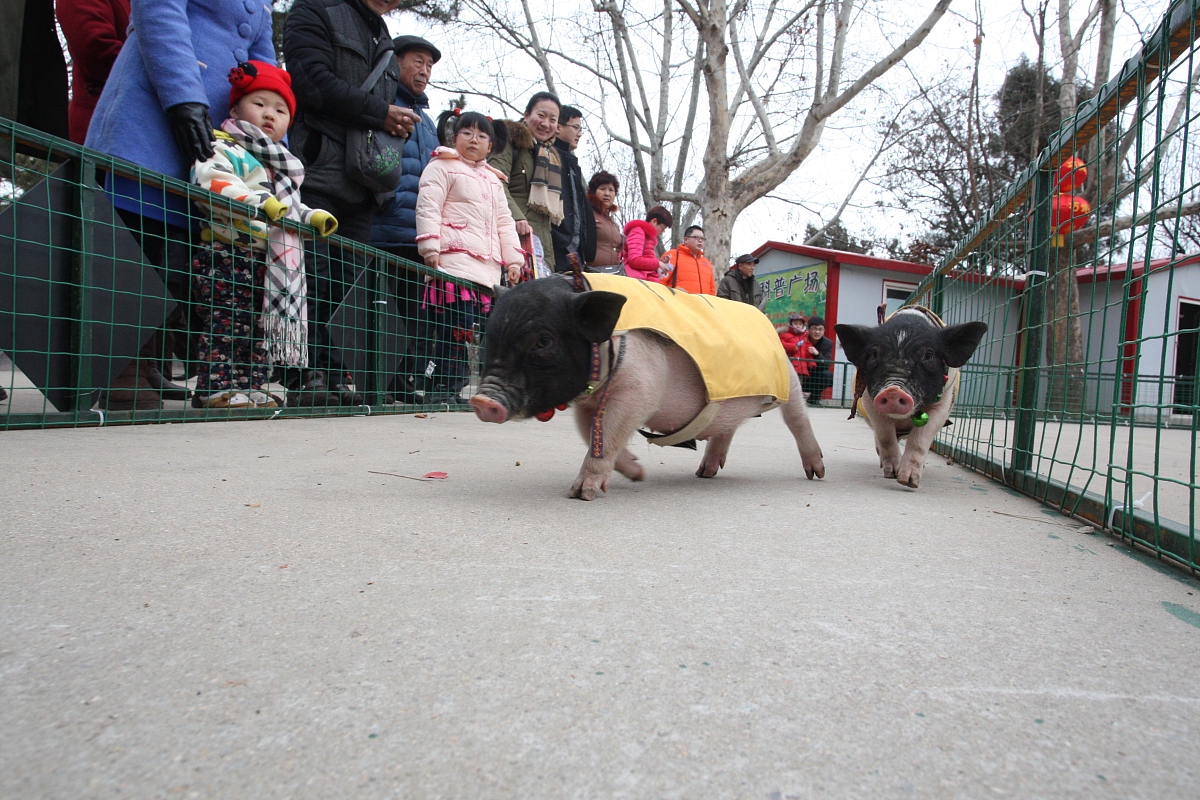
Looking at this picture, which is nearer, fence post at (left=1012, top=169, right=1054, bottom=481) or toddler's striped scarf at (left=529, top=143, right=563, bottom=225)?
fence post at (left=1012, top=169, right=1054, bottom=481)

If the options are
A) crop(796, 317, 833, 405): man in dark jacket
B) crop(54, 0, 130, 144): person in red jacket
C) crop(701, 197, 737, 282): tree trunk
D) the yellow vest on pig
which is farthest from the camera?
crop(796, 317, 833, 405): man in dark jacket

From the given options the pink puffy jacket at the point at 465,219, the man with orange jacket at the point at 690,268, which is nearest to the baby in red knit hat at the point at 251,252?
the pink puffy jacket at the point at 465,219

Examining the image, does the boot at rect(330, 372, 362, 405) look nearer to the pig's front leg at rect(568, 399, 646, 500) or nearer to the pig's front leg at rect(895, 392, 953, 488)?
the pig's front leg at rect(568, 399, 646, 500)

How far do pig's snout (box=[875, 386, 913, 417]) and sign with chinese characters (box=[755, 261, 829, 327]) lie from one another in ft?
44.2

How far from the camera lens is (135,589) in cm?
138

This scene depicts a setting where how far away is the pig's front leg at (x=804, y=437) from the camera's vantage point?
11.1 feet

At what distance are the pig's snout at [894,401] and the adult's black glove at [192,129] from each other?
3782mm

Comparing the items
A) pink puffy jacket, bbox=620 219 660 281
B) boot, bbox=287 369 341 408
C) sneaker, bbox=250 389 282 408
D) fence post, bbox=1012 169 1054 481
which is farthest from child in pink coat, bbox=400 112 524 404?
fence post, bbox=1012 169 1054 481

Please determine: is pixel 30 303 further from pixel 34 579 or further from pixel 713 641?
pixel 713 641

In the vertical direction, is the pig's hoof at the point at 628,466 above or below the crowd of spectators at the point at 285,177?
below

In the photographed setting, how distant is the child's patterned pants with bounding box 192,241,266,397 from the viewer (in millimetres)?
4281

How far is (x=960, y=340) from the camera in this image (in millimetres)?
3271

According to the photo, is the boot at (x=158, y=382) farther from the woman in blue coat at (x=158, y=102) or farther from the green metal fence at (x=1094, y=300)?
the green metal fence at (x=1094, y=300)

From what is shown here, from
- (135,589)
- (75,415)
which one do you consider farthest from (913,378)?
(75,415)
